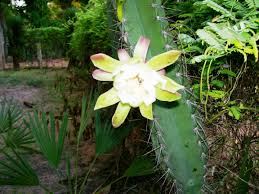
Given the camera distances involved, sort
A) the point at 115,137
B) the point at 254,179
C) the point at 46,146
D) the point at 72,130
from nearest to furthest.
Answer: the point at 254,179 < the point at 46,146 < the point at 115,137 < the point at 72,130

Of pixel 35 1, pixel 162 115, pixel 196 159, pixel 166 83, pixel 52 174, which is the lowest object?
pixel 52 174

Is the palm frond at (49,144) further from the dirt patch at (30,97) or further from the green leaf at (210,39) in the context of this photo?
the dirt patch at (30,97)

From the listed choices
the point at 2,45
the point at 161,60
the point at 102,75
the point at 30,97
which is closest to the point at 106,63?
the point at 102,75

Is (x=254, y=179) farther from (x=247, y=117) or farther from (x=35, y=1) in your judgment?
(x=35, y=1)

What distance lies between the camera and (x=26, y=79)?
9.15 metres

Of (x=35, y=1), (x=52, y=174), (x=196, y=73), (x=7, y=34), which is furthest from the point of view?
(x=35, y=1)

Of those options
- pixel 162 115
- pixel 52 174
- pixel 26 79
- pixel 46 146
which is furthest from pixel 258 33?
pixel 26 79

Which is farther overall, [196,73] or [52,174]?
[52,174]

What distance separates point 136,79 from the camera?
2.51ft

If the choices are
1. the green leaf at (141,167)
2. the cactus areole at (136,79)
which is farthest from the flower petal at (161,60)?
the green leaf at (141,167)

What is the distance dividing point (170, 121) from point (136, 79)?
0.36 m

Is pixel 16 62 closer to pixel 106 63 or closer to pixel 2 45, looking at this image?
pixel 2 45

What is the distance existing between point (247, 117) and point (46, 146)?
1.15 m

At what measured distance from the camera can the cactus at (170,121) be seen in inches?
39.5
